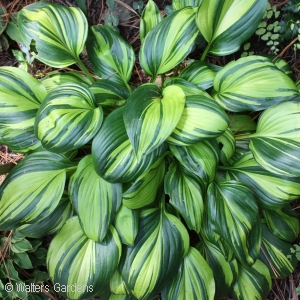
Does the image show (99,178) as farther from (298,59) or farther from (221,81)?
(298,59)

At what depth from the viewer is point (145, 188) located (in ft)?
3.41

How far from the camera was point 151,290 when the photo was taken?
1059 mm

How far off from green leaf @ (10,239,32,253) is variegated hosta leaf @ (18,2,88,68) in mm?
760

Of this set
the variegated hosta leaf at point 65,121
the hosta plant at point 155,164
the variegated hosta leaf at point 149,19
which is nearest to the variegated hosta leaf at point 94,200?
the hosta plant at point 155,164

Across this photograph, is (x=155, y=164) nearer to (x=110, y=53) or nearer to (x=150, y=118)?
(x=150, y=118)

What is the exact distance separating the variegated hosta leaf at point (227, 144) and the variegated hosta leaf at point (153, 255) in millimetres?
295

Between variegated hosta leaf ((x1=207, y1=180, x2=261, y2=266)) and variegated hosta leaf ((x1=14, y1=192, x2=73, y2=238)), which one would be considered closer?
variegated hosta leaf ((x1=207, y1=180, x2=261, y2=266))

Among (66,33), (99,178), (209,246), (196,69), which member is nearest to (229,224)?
(209,246)

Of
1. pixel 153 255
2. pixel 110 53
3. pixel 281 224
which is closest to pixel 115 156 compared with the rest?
pixel 153 255

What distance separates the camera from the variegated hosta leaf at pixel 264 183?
1031 mm

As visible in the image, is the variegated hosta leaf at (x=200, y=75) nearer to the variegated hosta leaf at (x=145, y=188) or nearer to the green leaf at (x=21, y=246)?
the variegated hosta leaf at (x=145, y=188)

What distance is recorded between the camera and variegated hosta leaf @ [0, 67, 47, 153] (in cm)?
105

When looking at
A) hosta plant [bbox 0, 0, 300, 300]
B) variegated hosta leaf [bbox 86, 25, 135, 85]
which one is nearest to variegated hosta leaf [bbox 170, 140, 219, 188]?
hosta plant [bbox 0, 0, 300, 300]

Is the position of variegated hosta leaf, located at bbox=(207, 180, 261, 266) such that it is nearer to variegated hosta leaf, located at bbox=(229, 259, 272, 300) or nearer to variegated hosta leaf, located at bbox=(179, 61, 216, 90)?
variegated hosta leaf, located at bbox=(229, 259, 272, 300)
